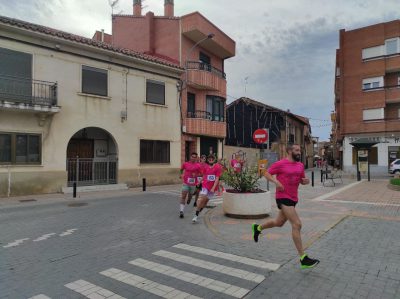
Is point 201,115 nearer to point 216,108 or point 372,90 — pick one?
point 216,108

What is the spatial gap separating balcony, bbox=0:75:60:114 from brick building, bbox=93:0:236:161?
692 centimetres

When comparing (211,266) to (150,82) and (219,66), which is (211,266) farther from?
(219,66)

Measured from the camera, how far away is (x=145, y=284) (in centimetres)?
430

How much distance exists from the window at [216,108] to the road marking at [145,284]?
1930 centimetres

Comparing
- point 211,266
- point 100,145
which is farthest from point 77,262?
point 100,145

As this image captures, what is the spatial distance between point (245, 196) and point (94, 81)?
37.5 ft

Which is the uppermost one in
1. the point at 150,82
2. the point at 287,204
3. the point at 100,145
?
the point at 150,82

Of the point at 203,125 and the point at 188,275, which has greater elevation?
the point at 203,125

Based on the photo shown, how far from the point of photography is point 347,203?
1138 cm

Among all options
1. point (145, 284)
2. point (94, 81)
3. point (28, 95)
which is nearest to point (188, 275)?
point (145, 284)

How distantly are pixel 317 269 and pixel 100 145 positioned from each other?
51.1 ft

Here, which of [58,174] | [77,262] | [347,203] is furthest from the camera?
[58,174]

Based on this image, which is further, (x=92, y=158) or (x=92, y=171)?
(x=92, y=158)

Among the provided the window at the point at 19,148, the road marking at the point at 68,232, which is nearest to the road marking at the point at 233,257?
the road marking at the point at 68,232
